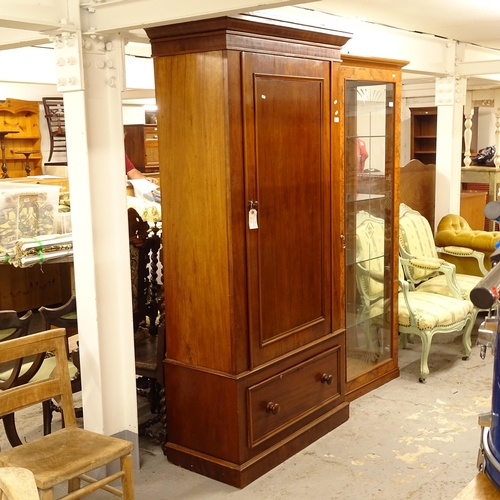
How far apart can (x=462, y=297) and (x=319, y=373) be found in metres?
1.80

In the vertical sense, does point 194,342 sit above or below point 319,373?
above

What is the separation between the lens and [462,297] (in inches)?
201

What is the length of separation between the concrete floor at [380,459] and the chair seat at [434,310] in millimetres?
421

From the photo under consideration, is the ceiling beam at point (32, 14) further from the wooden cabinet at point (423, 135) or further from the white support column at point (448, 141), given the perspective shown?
the wooden cabinet at point (423, 135)

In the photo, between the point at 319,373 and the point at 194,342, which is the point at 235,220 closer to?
the point at 194,342

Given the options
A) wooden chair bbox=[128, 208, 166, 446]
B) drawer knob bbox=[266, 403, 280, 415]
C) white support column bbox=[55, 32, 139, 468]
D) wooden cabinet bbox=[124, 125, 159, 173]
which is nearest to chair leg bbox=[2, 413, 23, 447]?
white support column bbox=[55, 32, 139, 468]

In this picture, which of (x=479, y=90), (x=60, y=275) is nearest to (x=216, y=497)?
(x=60, y=275)

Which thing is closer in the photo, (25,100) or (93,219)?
(93,219)

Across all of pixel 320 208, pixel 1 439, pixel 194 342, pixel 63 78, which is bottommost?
pixel 1 439

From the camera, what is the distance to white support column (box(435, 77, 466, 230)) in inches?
233

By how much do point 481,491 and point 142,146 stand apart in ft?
28.2

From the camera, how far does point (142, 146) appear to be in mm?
9578

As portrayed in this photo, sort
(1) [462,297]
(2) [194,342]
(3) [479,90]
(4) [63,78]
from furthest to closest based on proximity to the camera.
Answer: (3) [479,90] < (1) [462,297] < (2) [194,342] < (4) [63,78]

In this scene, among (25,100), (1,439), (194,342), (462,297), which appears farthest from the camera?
(25,100)
